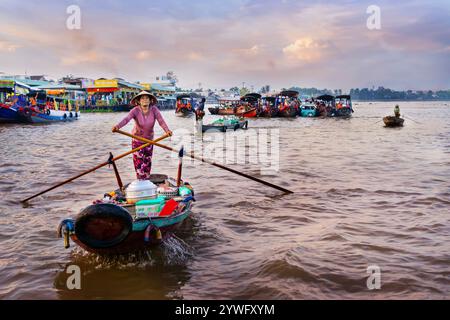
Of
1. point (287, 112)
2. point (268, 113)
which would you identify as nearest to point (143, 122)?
point (287, 112)

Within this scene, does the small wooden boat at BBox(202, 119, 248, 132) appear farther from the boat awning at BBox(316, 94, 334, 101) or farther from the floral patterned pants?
the boat awning at BBox(316, 94, 334, 101)

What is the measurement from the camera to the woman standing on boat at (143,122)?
5973 mm

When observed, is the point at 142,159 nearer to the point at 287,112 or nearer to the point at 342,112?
the point at 287,112

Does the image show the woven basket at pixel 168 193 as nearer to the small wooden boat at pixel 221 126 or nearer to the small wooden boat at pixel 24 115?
the small wooden boat at pixel 221 126

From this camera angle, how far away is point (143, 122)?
6.05m

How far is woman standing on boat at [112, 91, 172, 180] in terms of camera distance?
597 cm

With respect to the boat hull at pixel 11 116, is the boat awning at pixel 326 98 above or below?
above

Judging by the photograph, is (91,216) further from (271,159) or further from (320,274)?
(271,159)

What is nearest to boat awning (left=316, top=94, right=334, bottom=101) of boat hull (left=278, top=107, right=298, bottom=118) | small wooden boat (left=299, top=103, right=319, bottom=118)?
small wooden boat (left=299, top=103, right=319, bottom=118)

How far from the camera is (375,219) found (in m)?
6.38

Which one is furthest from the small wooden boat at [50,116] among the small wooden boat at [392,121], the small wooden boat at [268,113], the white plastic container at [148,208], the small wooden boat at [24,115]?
the white plastic container at [148,208]
